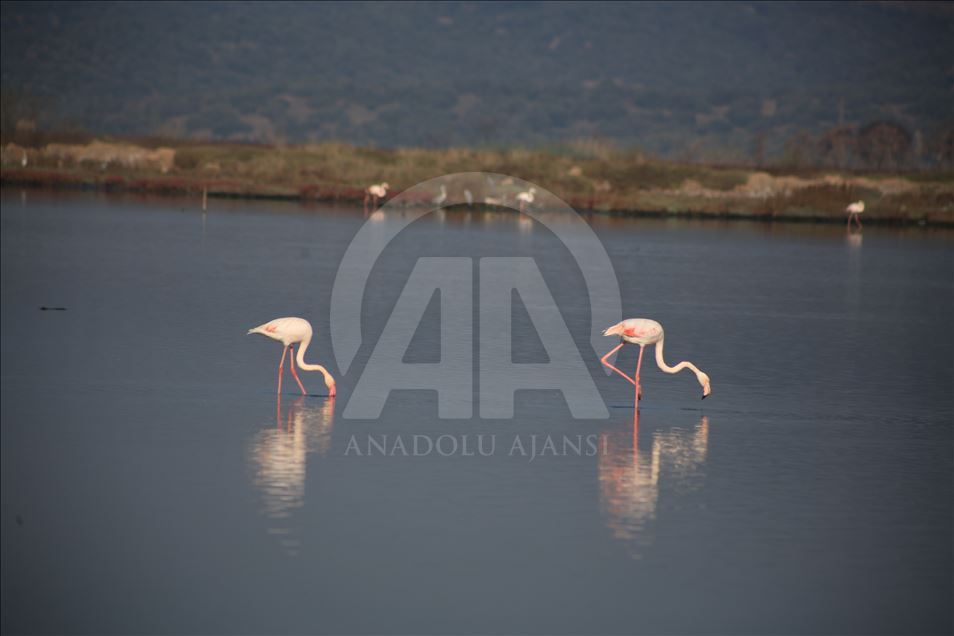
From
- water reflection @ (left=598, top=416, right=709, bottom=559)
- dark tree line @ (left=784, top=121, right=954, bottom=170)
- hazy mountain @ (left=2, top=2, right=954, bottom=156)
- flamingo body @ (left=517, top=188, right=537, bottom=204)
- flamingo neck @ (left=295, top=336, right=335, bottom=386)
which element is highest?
hazy mountain @ (left=2, top=2, right=954, bottom=156)

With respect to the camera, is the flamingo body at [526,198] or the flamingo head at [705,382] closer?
the flamingo head at [705,382]

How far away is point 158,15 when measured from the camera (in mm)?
117750

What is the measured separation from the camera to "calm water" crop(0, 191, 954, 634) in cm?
834

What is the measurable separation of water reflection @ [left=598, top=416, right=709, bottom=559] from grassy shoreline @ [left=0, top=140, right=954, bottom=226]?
3408cm

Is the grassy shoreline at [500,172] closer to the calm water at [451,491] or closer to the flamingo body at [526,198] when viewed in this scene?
the flamingo body at [526,198]

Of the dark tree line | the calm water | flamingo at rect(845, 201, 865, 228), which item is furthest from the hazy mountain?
the calm water

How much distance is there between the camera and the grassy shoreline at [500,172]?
47.0m

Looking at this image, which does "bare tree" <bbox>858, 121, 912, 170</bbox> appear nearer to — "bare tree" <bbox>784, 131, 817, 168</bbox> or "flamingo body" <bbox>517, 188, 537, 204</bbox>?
"bare tree" <bbox>784, 131, 817, 168</bbox>

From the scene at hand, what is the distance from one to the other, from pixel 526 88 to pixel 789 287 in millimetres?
89026

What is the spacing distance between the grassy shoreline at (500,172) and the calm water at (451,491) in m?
26.4

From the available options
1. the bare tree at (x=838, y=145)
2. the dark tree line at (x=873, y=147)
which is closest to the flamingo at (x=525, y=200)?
the dark tree line at (x=873, y=147)

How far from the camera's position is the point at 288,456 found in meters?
11.4

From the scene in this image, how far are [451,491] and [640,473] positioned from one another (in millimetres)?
1678

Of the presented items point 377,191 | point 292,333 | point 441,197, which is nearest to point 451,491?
point 292,333
